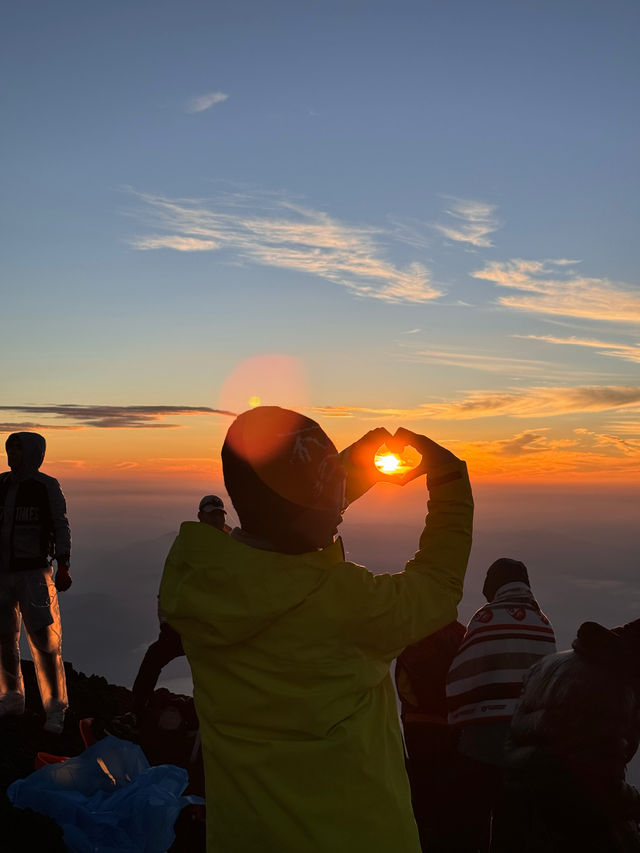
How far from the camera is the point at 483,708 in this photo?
13.6 ft

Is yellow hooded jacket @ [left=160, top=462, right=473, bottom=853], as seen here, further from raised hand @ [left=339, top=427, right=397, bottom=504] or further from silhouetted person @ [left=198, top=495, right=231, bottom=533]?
silhouetted person @ [left=198, top=495, right=231, bottom=533]

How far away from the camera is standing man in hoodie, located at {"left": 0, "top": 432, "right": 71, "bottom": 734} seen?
7.40m

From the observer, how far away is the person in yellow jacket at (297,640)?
1.77 meters

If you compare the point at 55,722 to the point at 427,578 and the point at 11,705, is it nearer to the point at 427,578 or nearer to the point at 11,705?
the point at 11,705

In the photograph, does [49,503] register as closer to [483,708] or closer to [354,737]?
[483,708]

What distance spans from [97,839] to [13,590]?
3.44 meters

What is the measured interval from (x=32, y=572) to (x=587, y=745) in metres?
5.80

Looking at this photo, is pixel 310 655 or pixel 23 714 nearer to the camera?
pixel 310 655

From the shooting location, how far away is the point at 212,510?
7543 millimetres

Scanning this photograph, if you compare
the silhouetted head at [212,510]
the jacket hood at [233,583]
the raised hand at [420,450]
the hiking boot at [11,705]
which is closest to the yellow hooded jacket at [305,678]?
the jacket hood at [233,583]

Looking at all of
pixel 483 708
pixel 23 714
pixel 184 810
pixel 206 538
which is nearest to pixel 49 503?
pixel 23 714

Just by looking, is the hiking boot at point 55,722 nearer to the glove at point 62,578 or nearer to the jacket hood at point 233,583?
the glove at point 62,578

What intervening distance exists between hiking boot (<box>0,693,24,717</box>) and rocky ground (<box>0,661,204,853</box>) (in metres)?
0.06

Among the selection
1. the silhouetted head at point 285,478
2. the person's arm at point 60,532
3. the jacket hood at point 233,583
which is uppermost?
the silhouetted head at point 285,478
